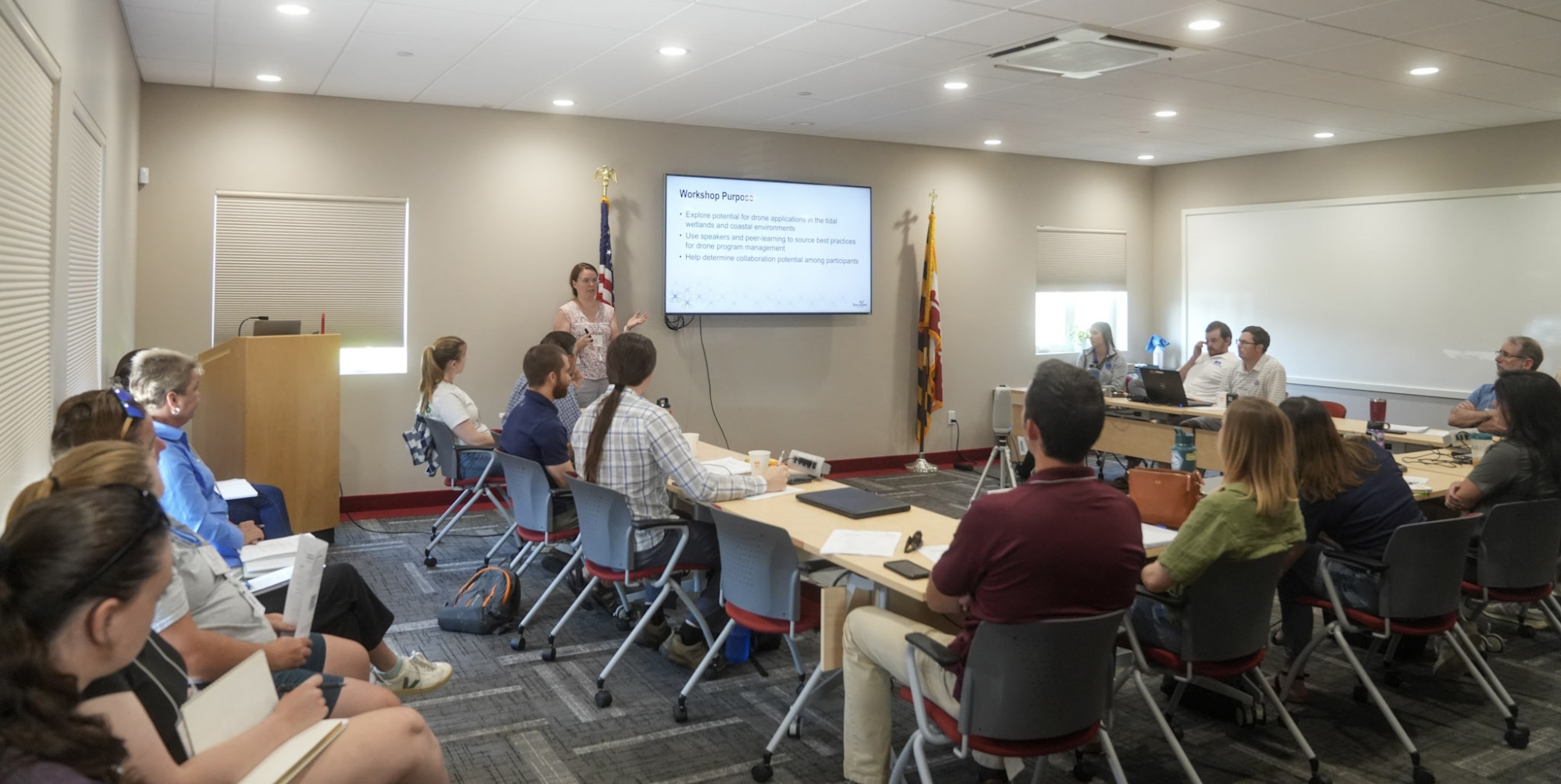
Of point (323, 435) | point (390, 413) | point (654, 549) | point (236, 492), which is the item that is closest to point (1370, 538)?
point (654, 549)

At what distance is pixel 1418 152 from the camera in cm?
815

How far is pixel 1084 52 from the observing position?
5.30 meters

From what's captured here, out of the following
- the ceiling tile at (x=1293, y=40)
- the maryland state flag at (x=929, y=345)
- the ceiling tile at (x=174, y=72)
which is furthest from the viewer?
the maryland state flag at (x=929, y=345)

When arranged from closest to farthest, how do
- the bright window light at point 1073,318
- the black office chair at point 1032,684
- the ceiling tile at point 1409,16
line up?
the black office chair at point 1032,684, the ceiling tile at point 1409,16, the bright window light at point 1073,318

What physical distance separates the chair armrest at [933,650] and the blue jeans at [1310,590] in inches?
65.5

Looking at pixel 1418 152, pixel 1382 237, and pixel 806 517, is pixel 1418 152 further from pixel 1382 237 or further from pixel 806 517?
pixel 806 517

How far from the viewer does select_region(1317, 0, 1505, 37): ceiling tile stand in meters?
4.41

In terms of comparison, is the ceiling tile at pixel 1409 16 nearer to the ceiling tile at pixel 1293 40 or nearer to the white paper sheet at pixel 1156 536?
the ceiling tile at pixel 1293 40

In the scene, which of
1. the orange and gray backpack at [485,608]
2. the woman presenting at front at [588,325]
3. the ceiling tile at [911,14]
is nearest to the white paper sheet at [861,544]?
the orange and gray backpack at [485,608]

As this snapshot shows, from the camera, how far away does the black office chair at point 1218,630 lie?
115 inches

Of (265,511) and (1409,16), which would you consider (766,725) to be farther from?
(1409,16)

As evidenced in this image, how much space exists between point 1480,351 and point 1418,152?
1.66 m

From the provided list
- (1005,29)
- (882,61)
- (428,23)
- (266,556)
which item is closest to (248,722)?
(266,556)

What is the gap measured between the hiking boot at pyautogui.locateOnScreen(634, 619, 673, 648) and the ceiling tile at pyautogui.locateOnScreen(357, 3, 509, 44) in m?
2.84
